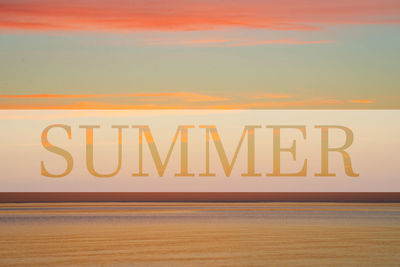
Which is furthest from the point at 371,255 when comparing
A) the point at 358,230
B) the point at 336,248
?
the point at 358,230

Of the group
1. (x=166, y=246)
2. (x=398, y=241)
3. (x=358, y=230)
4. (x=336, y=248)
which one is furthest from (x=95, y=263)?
(x=358, y=230)

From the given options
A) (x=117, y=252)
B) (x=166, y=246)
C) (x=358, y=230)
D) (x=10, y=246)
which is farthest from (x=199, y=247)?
(x=358, y=230)

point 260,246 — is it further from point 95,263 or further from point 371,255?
point 95,263

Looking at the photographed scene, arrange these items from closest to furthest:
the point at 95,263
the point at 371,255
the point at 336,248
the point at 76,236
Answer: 1. the point at 95,263
2. the point at 371,255
3. the point at 336,248
4. the point at 76,236

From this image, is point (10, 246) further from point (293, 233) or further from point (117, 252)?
point (293, 233)

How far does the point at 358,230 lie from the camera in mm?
40625

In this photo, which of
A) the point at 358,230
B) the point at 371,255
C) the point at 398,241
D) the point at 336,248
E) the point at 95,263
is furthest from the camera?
the point at 358,230

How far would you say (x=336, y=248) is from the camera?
97.3ft

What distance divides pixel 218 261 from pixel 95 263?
4.36 m

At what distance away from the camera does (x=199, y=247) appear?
99.4 ft

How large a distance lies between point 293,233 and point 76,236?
11242 millimetres

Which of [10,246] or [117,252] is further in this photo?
[10,246]

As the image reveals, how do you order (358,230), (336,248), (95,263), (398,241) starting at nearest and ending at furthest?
(95,263), (336,248), (398,241), (358,230)

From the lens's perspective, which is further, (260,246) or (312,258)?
(260,246)
